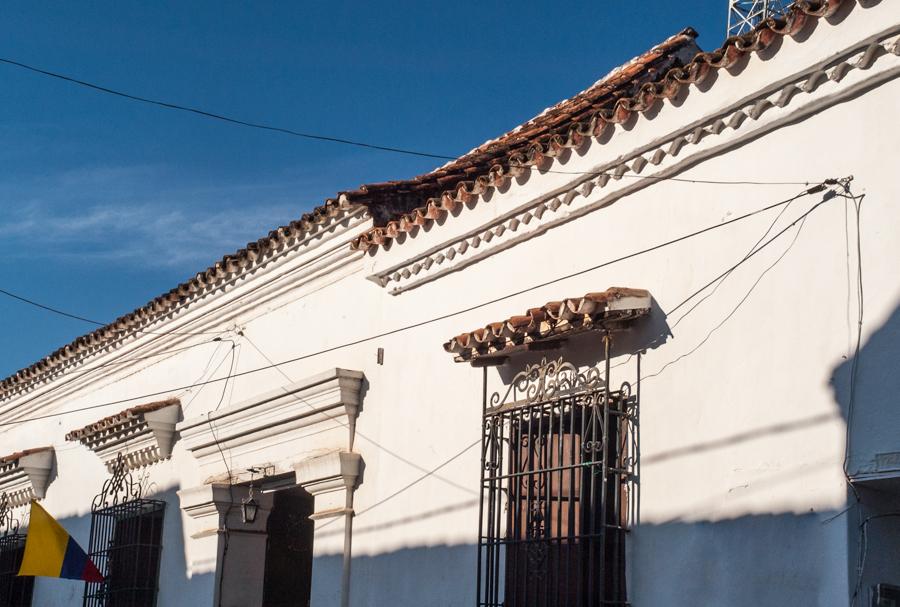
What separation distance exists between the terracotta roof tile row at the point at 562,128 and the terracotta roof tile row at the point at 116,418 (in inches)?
115

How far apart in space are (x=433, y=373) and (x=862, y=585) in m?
3.28

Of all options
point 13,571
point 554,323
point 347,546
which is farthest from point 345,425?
point 13,571

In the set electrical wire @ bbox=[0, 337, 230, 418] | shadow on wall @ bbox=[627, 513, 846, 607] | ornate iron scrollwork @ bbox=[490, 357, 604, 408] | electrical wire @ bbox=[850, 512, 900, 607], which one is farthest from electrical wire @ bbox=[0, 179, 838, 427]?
electrical wire @ bbox=[850, 512, 900, 607]

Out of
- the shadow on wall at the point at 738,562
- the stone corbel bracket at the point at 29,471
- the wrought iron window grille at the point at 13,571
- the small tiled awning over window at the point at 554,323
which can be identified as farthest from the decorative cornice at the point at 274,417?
the wrought iron window grille at the point at 13,571

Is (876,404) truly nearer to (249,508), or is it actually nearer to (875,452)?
(875,452)

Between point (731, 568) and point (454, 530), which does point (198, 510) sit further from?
point (731, 568)

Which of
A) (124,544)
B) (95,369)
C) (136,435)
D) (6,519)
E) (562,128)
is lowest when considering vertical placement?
(124,544)

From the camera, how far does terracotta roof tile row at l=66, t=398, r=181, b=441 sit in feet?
33.3

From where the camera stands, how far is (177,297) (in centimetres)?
1030

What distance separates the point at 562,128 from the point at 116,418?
223 inches

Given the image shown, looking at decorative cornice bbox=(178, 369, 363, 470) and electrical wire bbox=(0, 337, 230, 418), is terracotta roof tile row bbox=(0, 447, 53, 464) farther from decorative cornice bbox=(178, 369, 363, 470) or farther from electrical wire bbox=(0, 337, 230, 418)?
decorative cornice bbox=(178, 369, 363, 470)

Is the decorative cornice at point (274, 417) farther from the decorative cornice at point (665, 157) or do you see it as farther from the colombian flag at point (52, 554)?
the colombian flag at point (52, 554)

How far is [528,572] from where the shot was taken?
20.4ft

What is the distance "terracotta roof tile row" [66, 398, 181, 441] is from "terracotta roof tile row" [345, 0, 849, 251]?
2.91m
